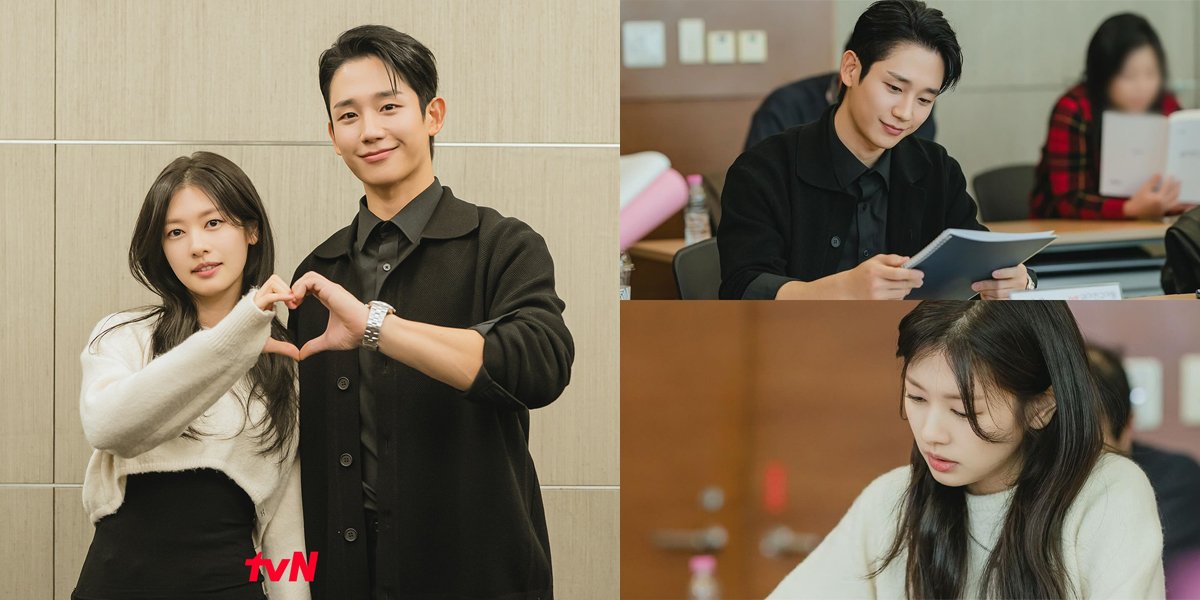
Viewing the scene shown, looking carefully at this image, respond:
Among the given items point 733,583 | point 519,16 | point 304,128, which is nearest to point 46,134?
point 304,128

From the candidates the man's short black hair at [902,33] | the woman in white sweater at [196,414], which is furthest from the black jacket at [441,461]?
the man's short black hair at [902,33]

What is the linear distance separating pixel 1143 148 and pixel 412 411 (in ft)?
5.17

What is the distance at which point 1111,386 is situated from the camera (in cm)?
218

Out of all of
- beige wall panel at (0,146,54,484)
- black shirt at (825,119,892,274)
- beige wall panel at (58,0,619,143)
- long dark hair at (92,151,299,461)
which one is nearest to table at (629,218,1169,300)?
black shirt at (825,119,892,274)

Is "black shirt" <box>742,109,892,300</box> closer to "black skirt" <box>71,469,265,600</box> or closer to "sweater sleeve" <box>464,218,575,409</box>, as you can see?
"sweater sleeve" <box>464,218,575,409</box>

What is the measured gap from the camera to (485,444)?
1.89 meters

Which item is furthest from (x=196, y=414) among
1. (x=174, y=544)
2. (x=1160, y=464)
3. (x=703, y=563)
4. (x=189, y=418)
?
(x=1160, y=464)

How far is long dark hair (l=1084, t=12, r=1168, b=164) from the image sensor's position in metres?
2.20

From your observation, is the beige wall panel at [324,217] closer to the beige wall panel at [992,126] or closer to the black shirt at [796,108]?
the black shirt at [796,108]

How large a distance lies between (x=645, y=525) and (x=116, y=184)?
1.34 metres

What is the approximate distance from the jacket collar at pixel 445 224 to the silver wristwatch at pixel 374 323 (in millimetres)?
228

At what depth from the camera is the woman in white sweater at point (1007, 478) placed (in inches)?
83.7

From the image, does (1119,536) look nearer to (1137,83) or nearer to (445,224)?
(1137,83)

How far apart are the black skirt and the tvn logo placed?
0.5 inches
